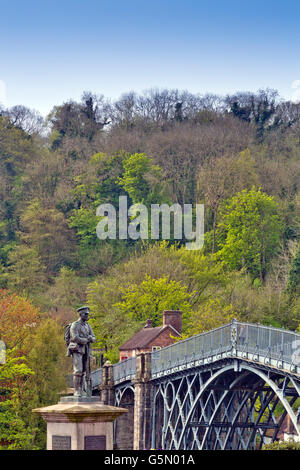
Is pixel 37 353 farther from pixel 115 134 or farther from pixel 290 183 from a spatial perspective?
pixel 115 134

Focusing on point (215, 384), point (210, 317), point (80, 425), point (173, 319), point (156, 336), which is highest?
point (80, 425)

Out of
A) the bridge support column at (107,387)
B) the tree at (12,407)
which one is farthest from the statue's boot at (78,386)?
the bridge support column at (107,387)

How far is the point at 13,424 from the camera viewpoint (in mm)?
63156

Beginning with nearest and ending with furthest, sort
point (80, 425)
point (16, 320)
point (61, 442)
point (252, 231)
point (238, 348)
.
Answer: point (80, 425) < point (61, 442) < point (238, 348) < point (16, 320) < point (252, 231)

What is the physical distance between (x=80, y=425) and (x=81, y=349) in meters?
2.36

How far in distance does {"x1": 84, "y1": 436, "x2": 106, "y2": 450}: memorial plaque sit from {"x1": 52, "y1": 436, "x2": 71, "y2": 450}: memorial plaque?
47 centimetres

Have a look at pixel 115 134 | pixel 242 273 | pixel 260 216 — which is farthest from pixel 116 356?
pixel 115 134

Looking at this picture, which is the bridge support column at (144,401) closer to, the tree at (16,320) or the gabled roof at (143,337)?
the gabled roof at (143,337)

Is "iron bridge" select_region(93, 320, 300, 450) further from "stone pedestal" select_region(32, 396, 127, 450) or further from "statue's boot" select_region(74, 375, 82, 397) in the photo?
"stone pedestal" select_region(32, 396, 127, 450)

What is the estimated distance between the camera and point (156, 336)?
75062 mm

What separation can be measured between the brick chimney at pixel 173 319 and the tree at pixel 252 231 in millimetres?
23177

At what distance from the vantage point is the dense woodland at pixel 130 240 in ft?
252

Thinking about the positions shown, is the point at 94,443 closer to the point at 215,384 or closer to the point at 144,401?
the point at 215,384

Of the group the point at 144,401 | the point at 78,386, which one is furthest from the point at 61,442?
the point at 144,401
